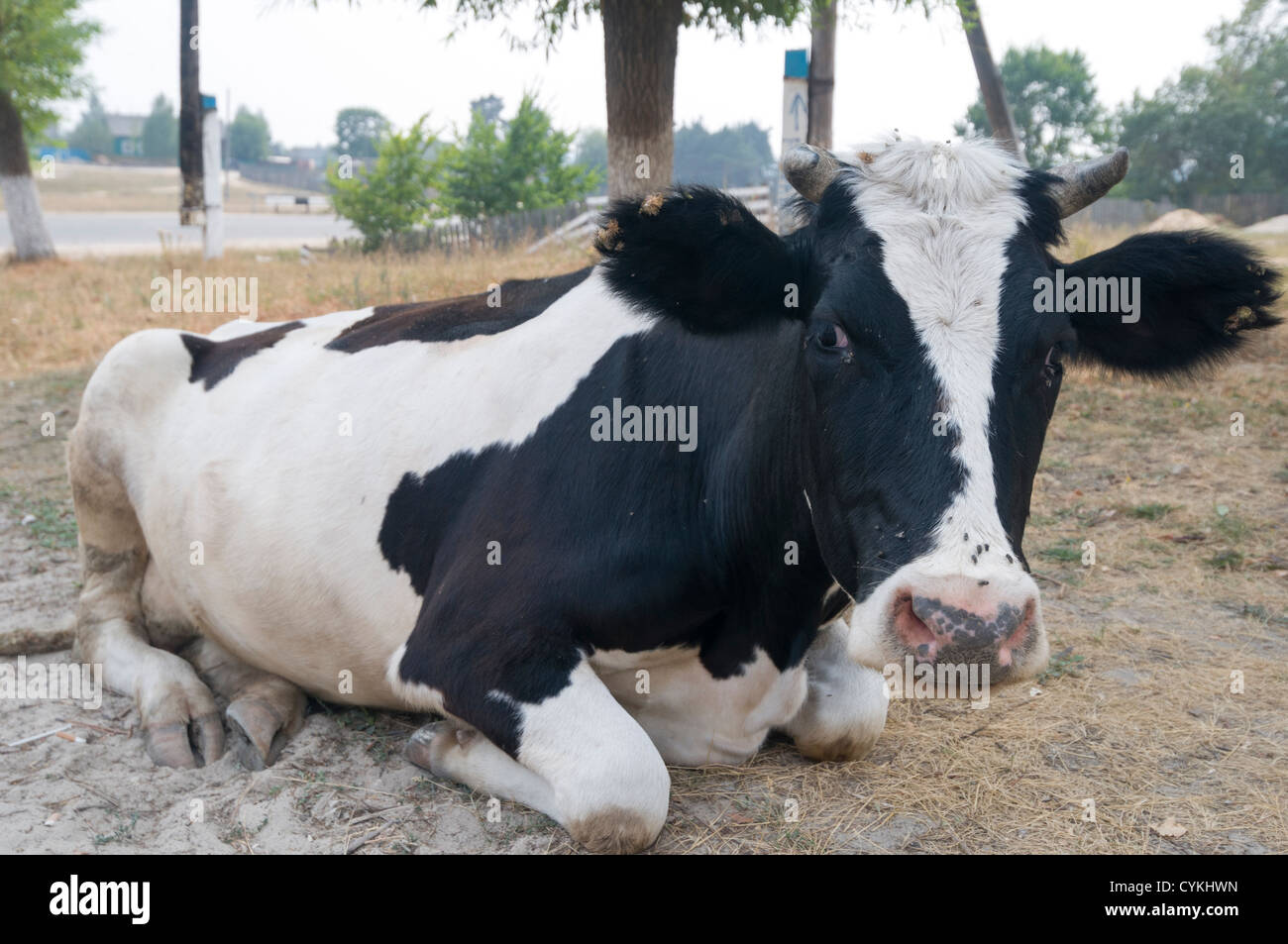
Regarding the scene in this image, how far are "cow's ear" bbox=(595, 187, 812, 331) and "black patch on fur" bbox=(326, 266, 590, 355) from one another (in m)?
1.01

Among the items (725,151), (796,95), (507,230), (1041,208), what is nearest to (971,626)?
(1041,208)

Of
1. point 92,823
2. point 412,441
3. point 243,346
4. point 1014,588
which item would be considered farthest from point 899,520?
point 243,346

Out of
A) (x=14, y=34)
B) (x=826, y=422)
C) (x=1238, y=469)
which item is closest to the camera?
(x=826, y=422)

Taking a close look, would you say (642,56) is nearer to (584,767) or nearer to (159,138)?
(584,767)

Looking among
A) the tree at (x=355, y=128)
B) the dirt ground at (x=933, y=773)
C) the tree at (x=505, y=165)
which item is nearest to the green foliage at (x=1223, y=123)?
the tree at (x=505, y=165)

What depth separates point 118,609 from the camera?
16.4 feet

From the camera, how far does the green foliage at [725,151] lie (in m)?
109

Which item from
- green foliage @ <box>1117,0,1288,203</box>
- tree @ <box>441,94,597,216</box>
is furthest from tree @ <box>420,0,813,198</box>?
green foliage @ <box>1117,0,1288,203</box>

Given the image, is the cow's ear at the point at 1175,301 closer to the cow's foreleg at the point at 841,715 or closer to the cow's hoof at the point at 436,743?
the cow's foreleg at the point at 841,715

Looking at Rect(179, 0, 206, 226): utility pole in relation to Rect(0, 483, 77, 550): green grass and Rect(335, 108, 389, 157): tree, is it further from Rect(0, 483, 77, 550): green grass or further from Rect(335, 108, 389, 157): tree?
Rect(335, 108, 389, 157): tree

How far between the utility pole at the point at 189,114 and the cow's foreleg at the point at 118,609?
1455 cm

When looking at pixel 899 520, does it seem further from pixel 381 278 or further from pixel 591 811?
pixel 381 278

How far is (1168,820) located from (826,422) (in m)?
1.80

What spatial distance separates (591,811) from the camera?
3.14m
